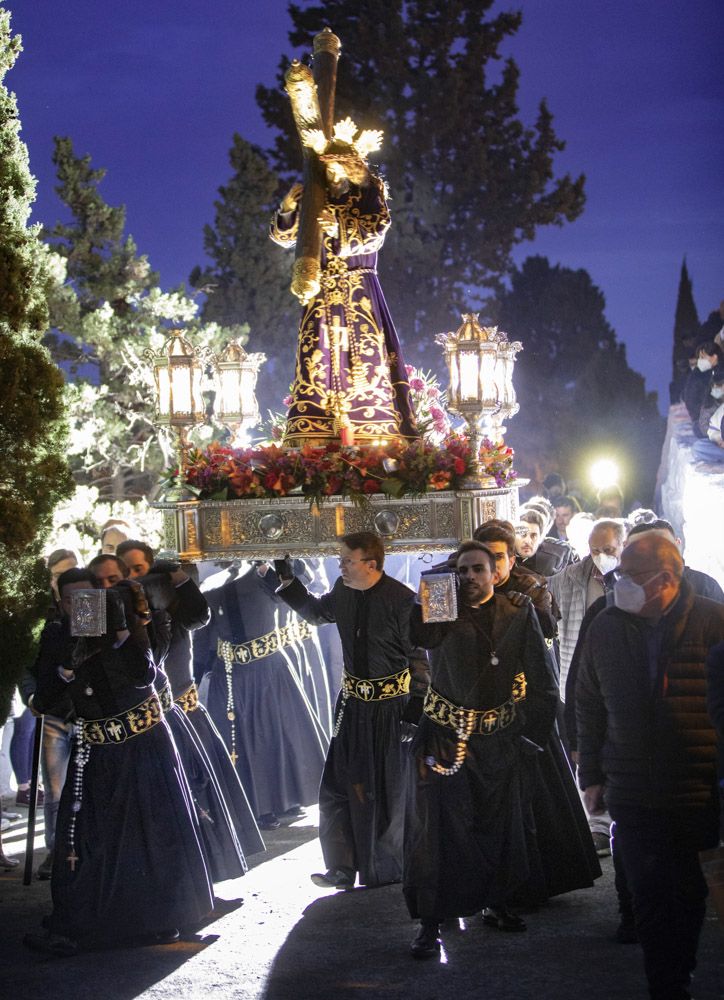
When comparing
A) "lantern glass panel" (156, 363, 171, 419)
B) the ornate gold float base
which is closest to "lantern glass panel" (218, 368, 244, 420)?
"lantern glass panel" (156, 363, 171, 419)

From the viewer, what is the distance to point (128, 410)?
590 inches

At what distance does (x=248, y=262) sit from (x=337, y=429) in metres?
12.0

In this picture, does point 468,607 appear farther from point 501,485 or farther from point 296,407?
point 296,407

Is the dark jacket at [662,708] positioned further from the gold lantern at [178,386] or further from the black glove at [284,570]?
the gold lantern at [178,386]

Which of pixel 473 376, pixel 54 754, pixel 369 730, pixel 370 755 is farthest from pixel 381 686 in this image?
pixel 473 376

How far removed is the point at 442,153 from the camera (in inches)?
944

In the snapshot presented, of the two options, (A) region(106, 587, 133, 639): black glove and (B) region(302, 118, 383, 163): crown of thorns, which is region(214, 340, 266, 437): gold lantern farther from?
(A) region(106, 587, 133, 639): black glove

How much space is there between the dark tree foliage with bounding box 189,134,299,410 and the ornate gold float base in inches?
470

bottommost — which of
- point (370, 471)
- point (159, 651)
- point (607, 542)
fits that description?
point (159, 651)

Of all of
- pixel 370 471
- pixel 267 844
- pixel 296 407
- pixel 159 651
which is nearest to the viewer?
pixel 159 651

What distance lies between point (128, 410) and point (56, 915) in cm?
996

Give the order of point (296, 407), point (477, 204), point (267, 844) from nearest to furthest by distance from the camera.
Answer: point (267, 844), point (296, 407), point (477, 204)

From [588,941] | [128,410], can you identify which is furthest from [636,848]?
[128,410]

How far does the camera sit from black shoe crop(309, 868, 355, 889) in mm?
6512
